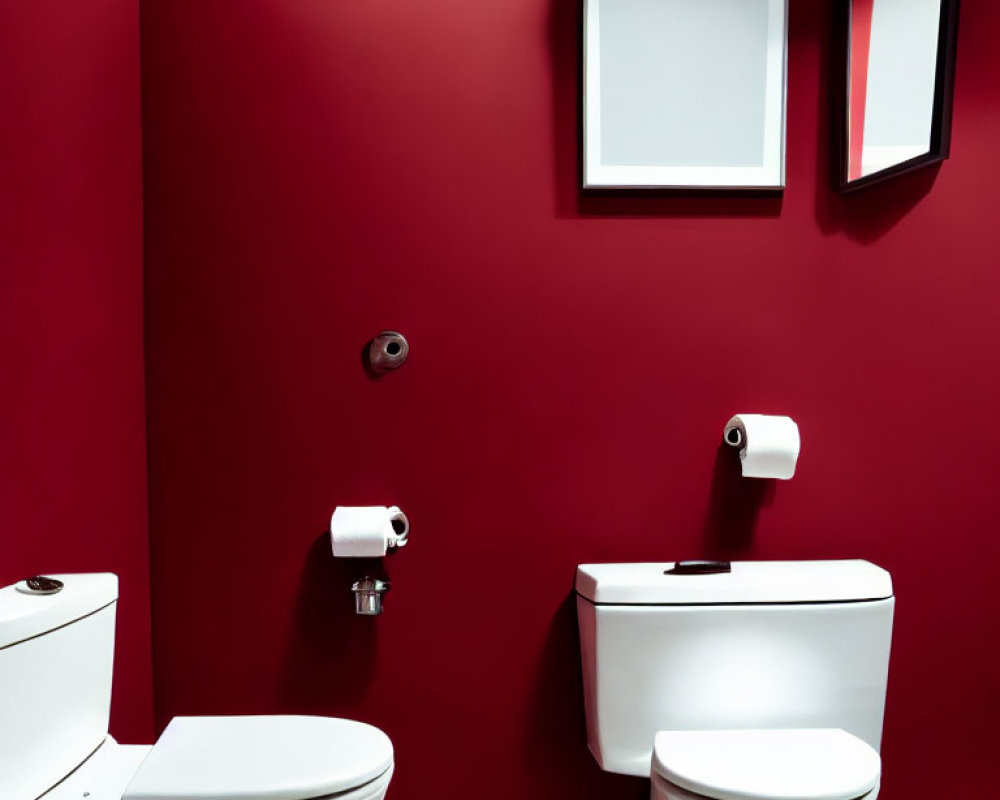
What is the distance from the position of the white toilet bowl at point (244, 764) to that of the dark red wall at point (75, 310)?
31 cm

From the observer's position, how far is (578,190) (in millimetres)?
1819

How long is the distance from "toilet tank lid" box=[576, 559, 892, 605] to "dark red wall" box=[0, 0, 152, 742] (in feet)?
3.03

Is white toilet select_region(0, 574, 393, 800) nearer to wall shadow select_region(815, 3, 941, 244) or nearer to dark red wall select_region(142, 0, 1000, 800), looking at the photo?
dark red wall select_region(142, 0, 1000, 800)

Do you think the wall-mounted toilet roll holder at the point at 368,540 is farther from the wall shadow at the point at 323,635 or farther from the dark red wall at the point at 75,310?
the dark red wall at the point at 75,310

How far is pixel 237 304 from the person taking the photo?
5.86 ft

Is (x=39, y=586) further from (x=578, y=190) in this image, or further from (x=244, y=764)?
(x=578, y=190)

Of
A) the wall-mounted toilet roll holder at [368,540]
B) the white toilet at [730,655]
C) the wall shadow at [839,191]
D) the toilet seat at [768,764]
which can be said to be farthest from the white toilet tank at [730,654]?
the wall shadow at [839,191]

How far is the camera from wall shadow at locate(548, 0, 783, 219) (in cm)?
181

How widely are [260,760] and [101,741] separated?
0.29 m

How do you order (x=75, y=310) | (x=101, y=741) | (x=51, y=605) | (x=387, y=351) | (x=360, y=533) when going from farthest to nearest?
(x=387, y=351), (x=360, y=533), (x=75, y=310), (x=101, y=741), (x=51, y=605)

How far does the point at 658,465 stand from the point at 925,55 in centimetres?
94

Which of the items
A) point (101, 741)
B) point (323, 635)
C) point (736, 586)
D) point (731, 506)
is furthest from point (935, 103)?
point (101, 741)

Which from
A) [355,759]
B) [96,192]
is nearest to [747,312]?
[355,759]

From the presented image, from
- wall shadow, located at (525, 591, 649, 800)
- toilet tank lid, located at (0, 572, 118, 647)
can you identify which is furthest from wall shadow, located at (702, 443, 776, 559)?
toilet tank lid, located at (0, 572, 118, 647)
